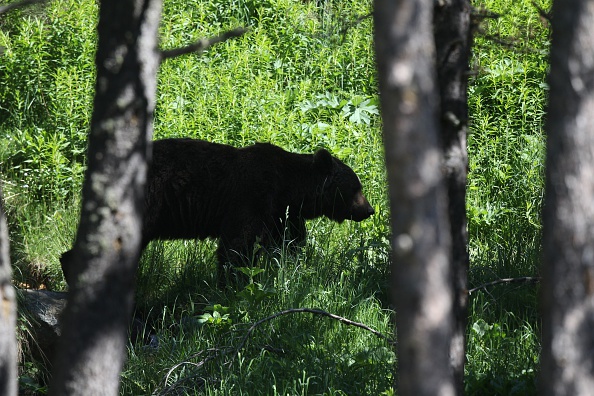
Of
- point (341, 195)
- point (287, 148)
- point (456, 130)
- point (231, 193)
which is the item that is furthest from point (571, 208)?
point (287, 148)

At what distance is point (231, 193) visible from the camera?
8.44 metres

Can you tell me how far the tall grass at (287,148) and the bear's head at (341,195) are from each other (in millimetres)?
267

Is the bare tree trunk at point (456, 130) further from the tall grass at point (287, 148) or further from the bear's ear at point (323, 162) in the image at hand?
the bear's ear at point (323, 162)

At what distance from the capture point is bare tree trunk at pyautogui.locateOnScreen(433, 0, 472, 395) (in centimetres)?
428

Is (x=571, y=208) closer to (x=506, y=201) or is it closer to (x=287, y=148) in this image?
(x=506, y=201)

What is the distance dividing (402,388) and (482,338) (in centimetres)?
354

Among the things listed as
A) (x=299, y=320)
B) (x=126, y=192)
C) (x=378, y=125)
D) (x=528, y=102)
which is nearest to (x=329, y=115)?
(x=378, y=125)

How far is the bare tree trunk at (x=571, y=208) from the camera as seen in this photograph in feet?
9.09

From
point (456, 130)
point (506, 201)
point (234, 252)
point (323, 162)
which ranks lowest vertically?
point (234, 252)

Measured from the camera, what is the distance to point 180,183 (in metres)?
8.27

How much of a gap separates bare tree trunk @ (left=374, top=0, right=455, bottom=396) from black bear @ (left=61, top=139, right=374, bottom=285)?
17.2 ft

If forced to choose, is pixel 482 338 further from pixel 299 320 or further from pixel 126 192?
pixel 126 192

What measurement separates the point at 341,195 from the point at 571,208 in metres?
6.31

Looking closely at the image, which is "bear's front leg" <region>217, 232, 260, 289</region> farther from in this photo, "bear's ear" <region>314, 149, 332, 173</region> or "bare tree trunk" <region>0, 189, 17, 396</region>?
"bare tree trunk" <region>0, 189, 17, 396</region>
